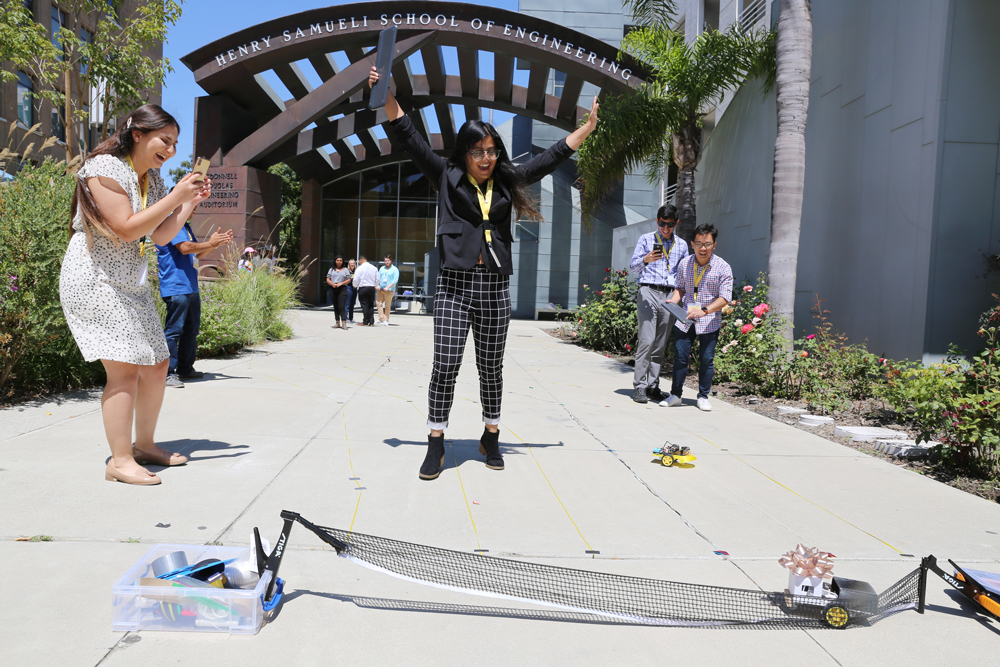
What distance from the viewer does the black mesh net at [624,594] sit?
7.30ft

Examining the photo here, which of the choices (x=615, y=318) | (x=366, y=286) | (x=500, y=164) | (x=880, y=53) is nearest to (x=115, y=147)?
(x=500, y=164)

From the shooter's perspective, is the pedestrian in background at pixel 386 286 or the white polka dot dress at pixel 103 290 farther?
the pedestrian in background at pixel 386 286

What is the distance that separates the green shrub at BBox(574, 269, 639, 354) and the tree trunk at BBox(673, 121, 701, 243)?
1.36 meters

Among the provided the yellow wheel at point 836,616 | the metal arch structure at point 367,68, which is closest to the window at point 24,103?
the metal arch structure at point 367,68

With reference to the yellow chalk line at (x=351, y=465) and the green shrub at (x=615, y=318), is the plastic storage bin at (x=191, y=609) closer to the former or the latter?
the yellow chalk line at (x=351, y=465)

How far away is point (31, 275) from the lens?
15.8 ft

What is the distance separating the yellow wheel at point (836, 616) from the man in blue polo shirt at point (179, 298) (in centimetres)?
540

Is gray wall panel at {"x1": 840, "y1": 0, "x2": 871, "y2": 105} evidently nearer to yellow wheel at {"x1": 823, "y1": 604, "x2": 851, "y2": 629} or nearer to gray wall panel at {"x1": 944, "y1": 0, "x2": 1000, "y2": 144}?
gray wall panel at {"x1": 944, "y1": 0, "x2": 1000, "y2": 144}

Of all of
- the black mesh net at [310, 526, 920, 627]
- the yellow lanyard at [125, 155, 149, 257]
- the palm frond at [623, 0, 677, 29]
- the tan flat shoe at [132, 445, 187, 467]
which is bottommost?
the black mesh net at [310, 526, 920, 627]

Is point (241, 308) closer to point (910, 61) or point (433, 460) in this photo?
point (433, 460)

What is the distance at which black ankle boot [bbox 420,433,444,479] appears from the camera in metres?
3.62

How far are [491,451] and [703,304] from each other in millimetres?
3292

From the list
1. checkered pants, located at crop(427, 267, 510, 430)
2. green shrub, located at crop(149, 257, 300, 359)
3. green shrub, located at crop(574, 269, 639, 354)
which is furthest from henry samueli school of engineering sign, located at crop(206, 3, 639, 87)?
checkered pants, located at crop(427, 267, 510, 430)

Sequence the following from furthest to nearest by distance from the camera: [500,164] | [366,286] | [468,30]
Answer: [468,30], [366,286], [500,164]
